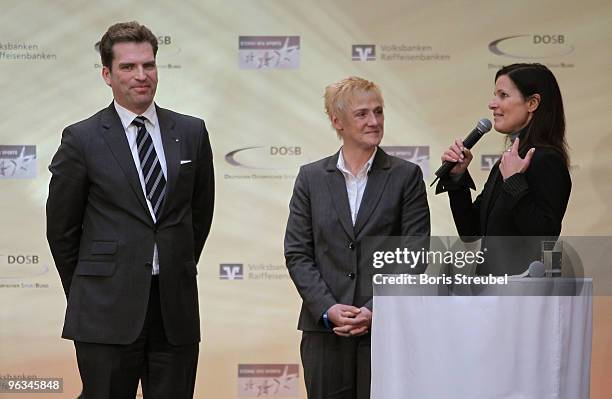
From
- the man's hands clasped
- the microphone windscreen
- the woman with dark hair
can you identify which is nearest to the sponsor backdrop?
the woman with dark hair

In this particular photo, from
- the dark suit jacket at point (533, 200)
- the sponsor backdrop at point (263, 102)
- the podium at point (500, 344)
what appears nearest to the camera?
the podium at point (500, 344)

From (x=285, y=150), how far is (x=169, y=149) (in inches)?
89.5

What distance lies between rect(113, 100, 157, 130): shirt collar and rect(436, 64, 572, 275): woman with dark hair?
1.06 m

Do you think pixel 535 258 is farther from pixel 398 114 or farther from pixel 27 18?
pixel 27 18

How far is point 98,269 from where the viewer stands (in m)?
3.60

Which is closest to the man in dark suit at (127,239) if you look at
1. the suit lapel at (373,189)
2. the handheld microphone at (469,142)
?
the suit lapel at (373,189)

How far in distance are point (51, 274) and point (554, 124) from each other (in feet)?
11.2

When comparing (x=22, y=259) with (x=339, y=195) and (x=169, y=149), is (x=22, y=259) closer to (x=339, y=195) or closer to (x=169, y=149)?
(x=169, y=149)

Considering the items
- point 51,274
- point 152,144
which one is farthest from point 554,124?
point 51,274

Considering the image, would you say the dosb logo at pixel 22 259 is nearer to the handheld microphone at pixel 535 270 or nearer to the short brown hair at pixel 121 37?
the short brown hair at pixel 121 37

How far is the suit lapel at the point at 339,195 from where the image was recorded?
371 cm

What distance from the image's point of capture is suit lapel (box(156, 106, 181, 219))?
3.65 meters

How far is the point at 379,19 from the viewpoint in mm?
5906

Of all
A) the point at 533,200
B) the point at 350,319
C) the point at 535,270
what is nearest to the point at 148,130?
the point at 350,319
